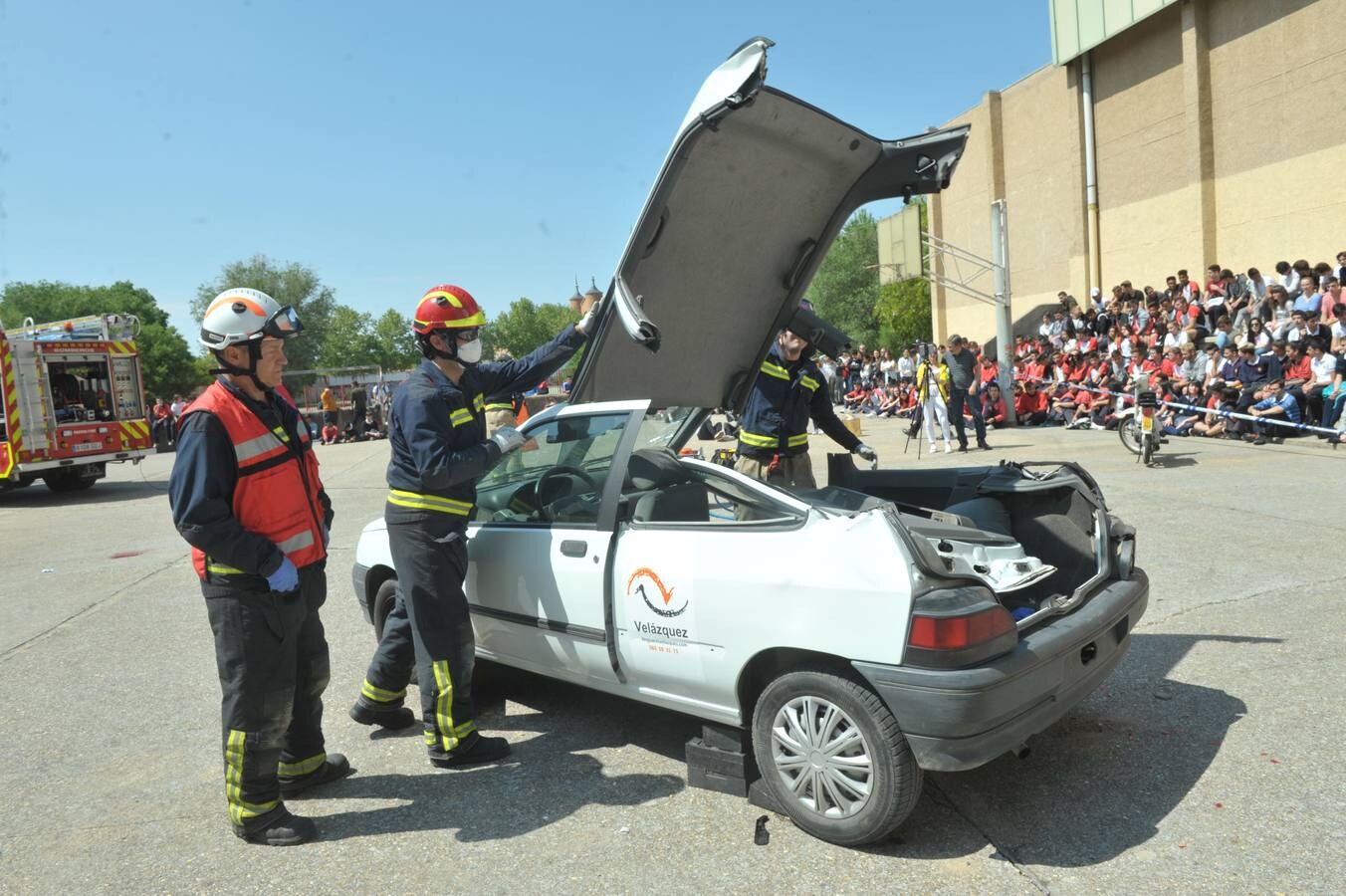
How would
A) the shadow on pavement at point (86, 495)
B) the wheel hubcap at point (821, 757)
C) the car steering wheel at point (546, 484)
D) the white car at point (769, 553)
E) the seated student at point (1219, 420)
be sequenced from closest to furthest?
the white car at point (769, 553) < the wheel hubcap at point (821, 757) < the car steering wheel at point (546, 484) < the seated student at point (1219, 420) < the shadow on pavement at point (86, 495)

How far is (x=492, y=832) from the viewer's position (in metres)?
3.41

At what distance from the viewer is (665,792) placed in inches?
143

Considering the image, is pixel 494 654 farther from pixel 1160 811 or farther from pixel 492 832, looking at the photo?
pixel 1160 811

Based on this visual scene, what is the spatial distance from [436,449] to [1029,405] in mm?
17579

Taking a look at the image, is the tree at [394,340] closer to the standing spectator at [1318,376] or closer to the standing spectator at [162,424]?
the standing spectator at [162,424]

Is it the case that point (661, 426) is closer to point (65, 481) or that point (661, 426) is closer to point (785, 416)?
point (785, 416)

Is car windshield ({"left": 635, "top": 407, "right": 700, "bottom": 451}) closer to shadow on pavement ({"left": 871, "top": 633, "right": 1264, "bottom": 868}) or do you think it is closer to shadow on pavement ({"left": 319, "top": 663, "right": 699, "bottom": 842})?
shadow on pavement ({"left": 319, "top": 663, "right": 699, "bottom": 842})

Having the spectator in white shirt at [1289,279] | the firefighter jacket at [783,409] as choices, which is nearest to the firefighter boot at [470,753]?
the firefighter jacket at [783,409]

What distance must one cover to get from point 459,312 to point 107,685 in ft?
11.2

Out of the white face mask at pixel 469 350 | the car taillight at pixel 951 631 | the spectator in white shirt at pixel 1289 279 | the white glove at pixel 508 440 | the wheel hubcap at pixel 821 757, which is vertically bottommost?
the wheel hubcap at pixel 821 757

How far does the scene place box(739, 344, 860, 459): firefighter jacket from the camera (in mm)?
5633

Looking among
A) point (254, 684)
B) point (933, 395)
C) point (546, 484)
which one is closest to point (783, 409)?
point (546, 484)

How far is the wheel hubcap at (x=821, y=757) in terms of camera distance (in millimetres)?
3068

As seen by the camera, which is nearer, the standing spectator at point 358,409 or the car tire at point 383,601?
the car tire at point 383,601
